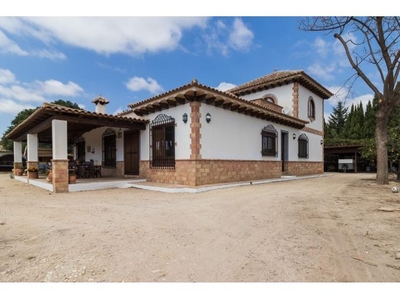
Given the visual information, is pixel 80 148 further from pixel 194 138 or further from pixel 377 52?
pixel 377 52

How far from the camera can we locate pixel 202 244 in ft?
9.80

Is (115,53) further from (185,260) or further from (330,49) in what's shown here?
(185,260)

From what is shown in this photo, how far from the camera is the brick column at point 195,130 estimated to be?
8.01 metres

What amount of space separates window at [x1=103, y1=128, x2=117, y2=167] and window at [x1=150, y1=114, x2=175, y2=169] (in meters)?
3.21

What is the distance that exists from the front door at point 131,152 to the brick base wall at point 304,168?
8688mm

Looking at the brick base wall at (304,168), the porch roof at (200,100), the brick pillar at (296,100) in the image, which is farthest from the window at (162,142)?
the brick pillar at (296,100)

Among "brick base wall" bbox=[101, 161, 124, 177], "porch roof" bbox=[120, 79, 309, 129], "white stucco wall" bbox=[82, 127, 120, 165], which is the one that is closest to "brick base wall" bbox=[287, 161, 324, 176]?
"porch roof" bbox=[120, 79, 309, 129]

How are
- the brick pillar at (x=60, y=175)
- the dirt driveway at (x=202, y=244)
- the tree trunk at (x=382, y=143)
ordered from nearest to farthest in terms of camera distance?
the dirt driveway at (x=202, y=244)
the brick pillar at (x=60, y=175)
the tree trunk at (x=382, y=143)

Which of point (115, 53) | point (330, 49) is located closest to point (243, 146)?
point (330, 49)

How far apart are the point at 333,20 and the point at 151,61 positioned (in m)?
8.37

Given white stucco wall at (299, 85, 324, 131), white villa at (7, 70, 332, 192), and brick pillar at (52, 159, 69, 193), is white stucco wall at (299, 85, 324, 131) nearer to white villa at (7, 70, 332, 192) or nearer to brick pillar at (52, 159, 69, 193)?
white villa at (7, 70, 332, 192)

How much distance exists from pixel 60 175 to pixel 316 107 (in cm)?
1655

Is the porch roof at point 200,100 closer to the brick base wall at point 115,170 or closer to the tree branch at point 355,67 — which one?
the brick base wall at point 115,170

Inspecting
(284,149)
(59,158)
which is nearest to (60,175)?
(59,158)
